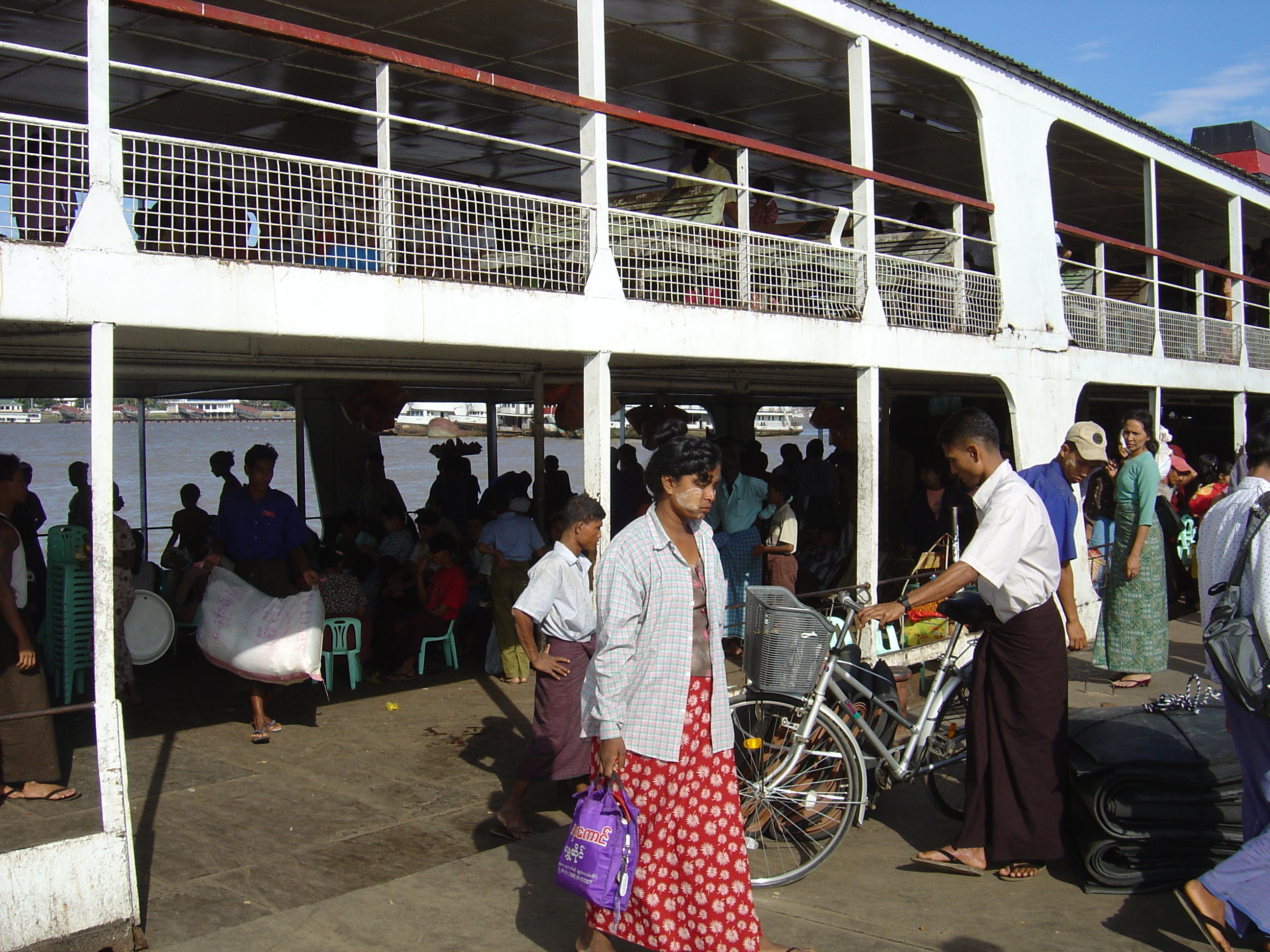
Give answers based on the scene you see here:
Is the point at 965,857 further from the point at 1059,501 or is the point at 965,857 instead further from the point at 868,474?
the point at 868,474

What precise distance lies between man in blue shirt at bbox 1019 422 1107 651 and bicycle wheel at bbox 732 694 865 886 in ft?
5.29

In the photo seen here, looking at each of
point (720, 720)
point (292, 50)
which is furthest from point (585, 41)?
point (720, 720)

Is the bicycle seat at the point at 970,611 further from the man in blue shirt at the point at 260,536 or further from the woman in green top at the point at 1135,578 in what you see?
the man in blue shirt at the point at 260,536

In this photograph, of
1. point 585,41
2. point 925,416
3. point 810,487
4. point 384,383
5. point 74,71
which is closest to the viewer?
point 585,41

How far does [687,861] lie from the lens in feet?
10.9

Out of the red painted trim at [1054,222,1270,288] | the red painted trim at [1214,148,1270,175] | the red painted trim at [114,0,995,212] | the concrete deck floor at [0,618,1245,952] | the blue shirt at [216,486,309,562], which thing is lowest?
the concrete deck floor at [0,618,1245,952]

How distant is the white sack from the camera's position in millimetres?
6367

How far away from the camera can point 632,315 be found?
20.9 feet

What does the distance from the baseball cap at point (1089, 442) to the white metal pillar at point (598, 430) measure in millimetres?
2460

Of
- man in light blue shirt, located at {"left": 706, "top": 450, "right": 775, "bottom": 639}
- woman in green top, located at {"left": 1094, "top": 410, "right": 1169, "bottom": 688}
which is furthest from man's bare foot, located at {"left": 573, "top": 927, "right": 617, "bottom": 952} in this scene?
man in light blue shirt, located at {"left": 706, "top": 450, "right": 775, "bottom": 639}

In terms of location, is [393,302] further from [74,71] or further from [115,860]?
[74,71]

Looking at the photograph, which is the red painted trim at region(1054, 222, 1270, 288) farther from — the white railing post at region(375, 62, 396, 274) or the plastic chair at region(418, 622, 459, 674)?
the white railing post at region(375, 62, 396, 274)

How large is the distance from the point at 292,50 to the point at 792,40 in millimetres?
3843

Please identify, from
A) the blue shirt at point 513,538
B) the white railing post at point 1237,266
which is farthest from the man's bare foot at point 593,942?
the white railing post at point 1237,266
